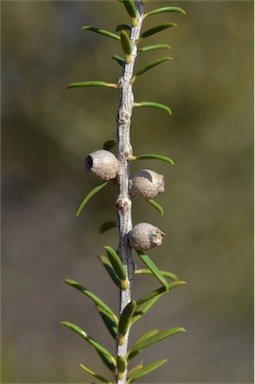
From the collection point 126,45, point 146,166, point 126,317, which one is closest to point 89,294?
point 126,317

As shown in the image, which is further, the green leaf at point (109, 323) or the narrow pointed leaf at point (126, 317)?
the green leaf at point (109, 323)

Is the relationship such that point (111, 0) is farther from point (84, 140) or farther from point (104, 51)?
point (84, 140)

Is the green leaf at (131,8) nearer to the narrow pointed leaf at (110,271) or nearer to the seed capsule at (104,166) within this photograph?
the seed capsule at (104,166)

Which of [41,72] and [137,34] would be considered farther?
[41,72]

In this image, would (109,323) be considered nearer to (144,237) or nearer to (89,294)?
(89,294)

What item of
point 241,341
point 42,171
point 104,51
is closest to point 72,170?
point 42,171

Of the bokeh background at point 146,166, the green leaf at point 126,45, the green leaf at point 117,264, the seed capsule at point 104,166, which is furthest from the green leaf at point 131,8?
the bokeh background at point 146,166
